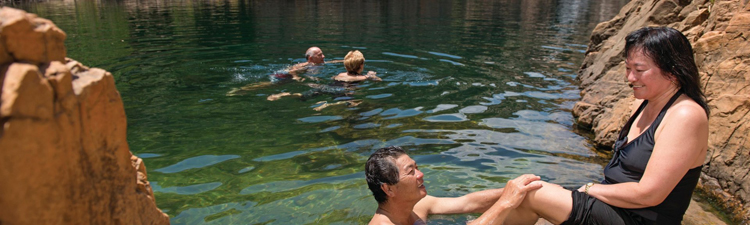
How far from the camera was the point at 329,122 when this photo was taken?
24.2ft

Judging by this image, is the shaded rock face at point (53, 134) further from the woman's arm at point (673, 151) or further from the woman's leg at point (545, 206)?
the woman's arm at point (673, 151)

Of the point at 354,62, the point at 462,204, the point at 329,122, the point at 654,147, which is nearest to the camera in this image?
the point at 654,147

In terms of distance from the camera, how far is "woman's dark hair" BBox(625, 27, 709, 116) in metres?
3.10

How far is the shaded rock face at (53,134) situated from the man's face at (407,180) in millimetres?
1867

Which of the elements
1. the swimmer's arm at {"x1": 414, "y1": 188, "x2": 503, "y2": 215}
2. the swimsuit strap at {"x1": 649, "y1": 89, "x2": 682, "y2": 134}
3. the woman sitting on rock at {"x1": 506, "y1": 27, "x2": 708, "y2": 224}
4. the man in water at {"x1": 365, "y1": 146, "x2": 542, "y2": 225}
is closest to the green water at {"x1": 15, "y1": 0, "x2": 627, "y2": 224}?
the swimmer's arm at {"x1": 414, "y1": 188, "x2": 503, "y2": 215}

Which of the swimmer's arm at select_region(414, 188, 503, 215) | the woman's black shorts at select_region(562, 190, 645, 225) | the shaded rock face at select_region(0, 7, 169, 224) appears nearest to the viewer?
the shaded rock face at select_region(0, 7, 169, 224)

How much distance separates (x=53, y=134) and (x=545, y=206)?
309 cm

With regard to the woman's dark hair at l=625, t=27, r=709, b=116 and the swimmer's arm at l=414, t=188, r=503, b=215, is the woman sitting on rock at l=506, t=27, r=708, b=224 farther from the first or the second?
the swimmer's arm at l=414, t=188, r=503, b=215

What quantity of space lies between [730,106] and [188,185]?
18.2 feet

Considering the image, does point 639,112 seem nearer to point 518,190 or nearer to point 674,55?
point 674,55

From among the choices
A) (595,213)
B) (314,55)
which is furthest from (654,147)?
(314,55)

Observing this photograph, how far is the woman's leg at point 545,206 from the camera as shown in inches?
142

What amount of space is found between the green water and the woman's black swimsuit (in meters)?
1.17

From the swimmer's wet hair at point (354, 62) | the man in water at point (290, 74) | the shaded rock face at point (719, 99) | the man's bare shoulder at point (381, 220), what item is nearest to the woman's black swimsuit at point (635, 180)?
the man's bare shoulder at point (381, 220)
